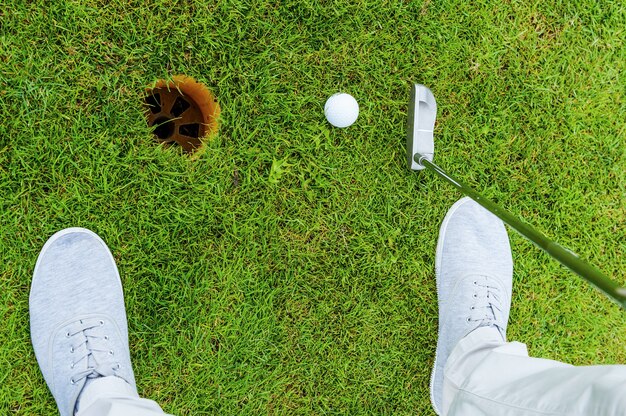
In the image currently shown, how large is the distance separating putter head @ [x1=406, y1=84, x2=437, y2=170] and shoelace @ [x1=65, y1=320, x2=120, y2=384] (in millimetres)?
1291

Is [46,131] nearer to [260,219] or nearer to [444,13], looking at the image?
[260,219]

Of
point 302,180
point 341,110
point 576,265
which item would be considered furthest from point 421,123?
point 576,265

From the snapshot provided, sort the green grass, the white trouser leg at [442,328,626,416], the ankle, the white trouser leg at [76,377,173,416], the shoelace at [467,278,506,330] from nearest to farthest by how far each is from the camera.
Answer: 1. the white trouser leg at [442,328,626,416]
2. the white trouser leg at [76,377,173,416]
3. the ankle
4. the green grass
5. the shoelace at [467,278,506,330]

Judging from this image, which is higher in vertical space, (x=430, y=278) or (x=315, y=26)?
(x=315, y=26)

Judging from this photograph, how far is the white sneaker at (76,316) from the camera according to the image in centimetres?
188

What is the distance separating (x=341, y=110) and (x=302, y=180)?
0.30 meters

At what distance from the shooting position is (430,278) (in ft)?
7.14

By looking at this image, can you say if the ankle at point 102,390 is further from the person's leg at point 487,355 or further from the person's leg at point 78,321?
the person's leg at point 487,355

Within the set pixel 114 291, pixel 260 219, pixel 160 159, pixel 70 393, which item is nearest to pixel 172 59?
pixel 160 159

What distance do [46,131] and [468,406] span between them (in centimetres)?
165

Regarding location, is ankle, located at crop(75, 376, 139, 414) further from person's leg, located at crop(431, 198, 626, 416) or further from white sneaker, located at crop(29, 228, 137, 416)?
person's leg, located at crop(431, 198, 626, 416)

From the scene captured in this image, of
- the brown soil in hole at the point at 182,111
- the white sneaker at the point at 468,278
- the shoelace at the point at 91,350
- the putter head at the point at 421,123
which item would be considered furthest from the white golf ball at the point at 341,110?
the shoelace at the point at 91,350

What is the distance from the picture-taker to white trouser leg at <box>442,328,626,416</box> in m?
1.14

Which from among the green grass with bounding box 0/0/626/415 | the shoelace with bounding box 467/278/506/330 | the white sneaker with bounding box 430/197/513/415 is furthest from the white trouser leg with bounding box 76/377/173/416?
the shoelace with bounding box 467/278/506/330
